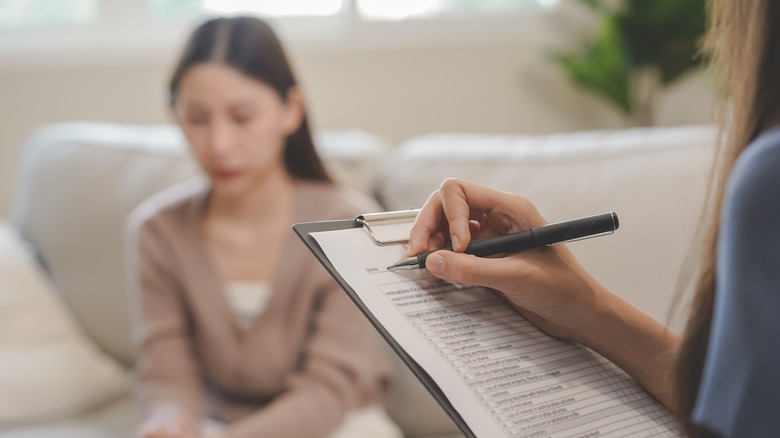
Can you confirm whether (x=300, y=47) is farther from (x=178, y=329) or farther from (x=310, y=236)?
(x=310, y=236)

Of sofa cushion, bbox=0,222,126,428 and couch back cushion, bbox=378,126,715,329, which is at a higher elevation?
couch back cushion, bbox=378,126,715,329

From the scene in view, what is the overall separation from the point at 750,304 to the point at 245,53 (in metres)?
1.18

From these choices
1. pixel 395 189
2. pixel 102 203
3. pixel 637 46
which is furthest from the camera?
pixel 637 46

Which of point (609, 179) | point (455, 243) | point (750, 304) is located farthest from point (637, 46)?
point (750, 304)

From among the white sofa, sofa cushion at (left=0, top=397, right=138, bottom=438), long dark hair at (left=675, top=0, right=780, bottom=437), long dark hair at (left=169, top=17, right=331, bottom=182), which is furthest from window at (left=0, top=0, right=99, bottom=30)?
long dark hair at (left=675, top=0, right=780, bottom=437)

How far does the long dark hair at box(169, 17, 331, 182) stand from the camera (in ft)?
4.47

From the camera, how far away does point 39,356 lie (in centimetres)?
152

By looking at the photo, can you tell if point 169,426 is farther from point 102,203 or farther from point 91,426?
point 102,203

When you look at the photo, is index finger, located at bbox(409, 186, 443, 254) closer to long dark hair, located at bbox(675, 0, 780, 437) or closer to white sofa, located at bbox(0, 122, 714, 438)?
long dark hair, located at bbox(675, 0, 780, 437)

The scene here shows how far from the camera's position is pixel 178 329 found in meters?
1.39

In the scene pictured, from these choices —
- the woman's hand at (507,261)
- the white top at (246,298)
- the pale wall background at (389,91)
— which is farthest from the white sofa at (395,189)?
the woman's hand at (507,261)

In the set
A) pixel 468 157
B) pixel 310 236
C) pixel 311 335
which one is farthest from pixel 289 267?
pixel 310 236

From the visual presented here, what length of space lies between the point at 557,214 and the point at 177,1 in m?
1.45

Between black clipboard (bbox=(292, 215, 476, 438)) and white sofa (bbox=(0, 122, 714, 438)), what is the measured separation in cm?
59
